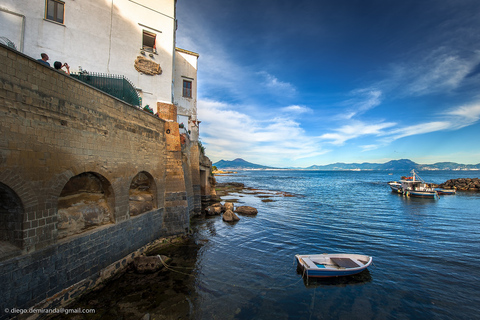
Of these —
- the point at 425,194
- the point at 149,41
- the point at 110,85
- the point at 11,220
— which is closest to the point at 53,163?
the point at 11,220

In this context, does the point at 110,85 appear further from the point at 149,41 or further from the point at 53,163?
the point at 149,41

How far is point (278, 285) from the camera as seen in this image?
29.6 ft

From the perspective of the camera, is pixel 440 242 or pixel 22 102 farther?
pixel 440 242

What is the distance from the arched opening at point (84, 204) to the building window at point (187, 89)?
15643 millimetres

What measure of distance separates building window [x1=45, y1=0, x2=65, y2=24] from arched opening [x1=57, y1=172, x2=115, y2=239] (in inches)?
488

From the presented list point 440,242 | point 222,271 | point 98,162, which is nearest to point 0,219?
point 98,162

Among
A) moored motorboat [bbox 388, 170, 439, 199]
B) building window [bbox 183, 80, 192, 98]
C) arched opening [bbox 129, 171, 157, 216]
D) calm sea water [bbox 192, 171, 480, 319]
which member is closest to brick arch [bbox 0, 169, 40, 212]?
arched opening [bbox 129, 171, 157, 216]

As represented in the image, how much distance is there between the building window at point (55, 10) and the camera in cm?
1327

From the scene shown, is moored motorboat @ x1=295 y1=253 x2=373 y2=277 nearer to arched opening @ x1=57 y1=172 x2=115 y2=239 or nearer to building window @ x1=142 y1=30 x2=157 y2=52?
arched opening @ x1=57 y1=172 x2=115 y2=239

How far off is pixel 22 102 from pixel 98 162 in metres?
3.08

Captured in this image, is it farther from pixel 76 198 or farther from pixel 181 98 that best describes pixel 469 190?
pixel 76 198

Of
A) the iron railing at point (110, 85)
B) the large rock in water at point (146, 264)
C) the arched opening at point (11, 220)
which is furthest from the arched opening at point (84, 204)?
the iron railing at point (110, 85)

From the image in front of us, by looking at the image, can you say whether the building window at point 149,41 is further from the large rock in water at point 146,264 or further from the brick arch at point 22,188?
the large rock in water at point 146,264

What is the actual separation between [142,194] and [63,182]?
5.15 m
